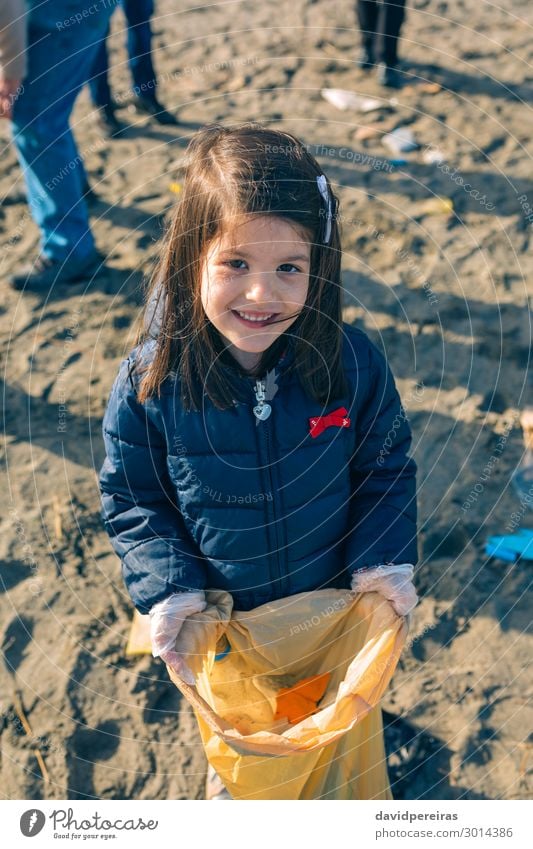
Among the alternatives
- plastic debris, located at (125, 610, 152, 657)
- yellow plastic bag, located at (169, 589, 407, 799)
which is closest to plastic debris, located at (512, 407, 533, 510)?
yellow plastic bag, located at (169, 589, 407, 799)

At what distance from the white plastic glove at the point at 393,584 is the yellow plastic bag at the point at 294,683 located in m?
0.03

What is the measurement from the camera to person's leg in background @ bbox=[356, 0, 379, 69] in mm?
5172

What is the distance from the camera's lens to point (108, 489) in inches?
96.8

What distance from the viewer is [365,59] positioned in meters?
5.40

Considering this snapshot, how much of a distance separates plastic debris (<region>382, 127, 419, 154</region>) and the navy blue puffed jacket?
109 inches

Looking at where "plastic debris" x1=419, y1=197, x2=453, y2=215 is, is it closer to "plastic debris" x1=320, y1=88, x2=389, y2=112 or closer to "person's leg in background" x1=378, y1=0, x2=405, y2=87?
"plastic debris" x1=320, y1=88, x2=389, y2=112

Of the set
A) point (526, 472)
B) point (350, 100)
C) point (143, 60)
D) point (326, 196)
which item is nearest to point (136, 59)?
point (143, 60)

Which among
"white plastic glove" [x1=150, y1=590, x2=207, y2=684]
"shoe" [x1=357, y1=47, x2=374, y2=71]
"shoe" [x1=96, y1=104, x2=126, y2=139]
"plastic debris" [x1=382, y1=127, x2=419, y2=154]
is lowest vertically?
"white plastic glove" [x1=150, y1=590, x2=207, y2=684]

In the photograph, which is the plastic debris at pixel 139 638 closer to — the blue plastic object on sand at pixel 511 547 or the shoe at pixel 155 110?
the blue plastic object on sand at pixel 511 547

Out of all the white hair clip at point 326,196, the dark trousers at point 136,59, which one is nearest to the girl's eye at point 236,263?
the white hair clip at point 326,196

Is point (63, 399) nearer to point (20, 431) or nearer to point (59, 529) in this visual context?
point (20, 431)

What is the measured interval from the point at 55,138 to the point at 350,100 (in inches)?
76.0
